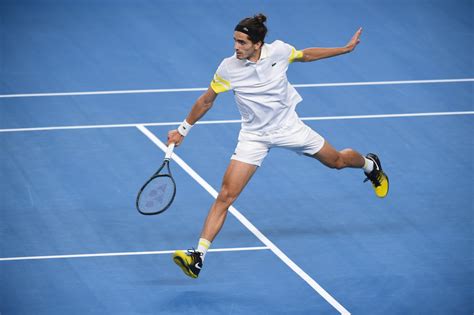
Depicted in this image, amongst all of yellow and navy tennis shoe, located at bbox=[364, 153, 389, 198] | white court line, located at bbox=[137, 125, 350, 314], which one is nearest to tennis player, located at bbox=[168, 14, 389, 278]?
white court line, located at bbox=[137, 125, 350, 314]

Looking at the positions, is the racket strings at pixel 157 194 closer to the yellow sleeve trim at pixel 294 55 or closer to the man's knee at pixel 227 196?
the man's knee at pixel 227 196

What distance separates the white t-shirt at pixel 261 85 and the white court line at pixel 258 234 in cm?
126

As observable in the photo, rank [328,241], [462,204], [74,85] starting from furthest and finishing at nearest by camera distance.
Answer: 1. [74,85]
2. [462,204]
3. [328,241]

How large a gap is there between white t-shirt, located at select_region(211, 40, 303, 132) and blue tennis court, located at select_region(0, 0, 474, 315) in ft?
4.42

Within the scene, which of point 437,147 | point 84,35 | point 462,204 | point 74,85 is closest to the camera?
point 462,204

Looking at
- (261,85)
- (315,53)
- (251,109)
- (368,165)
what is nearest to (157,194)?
(251,109)

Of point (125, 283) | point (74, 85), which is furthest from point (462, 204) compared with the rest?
point (74, 85)

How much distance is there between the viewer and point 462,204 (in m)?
→ 11.5

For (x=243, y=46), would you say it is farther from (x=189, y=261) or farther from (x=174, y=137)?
(x=189, y=261)

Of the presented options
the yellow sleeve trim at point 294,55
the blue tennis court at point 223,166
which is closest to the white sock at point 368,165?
the blue tennis court at point 223,166

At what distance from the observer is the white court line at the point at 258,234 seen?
952 cm

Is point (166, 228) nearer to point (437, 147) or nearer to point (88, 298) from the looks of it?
point (88, 298)

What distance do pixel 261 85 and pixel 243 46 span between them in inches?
16.2

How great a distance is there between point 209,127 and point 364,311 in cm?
488
